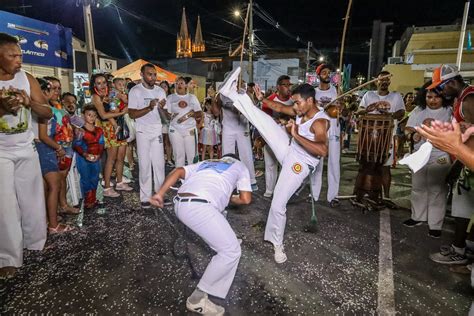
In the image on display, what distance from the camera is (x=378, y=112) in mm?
4949

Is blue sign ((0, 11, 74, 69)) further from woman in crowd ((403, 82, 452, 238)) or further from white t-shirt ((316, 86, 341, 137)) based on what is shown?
woman in crowd ((403, 82, 452, 238))

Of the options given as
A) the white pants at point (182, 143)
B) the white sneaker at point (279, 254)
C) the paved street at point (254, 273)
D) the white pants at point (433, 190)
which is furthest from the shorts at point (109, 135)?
the white pants at point (433, 190)

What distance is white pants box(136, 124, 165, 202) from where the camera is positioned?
4.81 m

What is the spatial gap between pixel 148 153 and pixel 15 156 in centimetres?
208

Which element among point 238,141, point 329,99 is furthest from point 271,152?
point 329,99

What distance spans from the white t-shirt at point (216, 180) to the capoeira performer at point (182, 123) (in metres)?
3.32

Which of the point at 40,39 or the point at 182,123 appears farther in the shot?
the point at 40,39

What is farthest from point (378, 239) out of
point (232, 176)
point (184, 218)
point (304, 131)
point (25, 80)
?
point (25, 80)

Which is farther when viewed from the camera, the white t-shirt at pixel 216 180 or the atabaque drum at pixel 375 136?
the atabaque drum at pixel 375 136

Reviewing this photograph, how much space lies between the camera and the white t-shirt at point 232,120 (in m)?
5.50

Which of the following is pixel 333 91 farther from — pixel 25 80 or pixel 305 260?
pixel 25 80

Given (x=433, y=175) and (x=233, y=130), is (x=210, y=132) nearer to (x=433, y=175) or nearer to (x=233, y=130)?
(x=233, y=130)

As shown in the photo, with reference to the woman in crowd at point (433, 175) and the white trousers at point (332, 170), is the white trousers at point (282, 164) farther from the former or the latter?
the woman in crowd at point (433, 175)

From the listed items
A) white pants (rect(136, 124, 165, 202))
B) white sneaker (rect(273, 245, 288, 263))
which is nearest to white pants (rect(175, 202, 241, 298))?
white sneaker (rect(273, 245, 288, 263))
